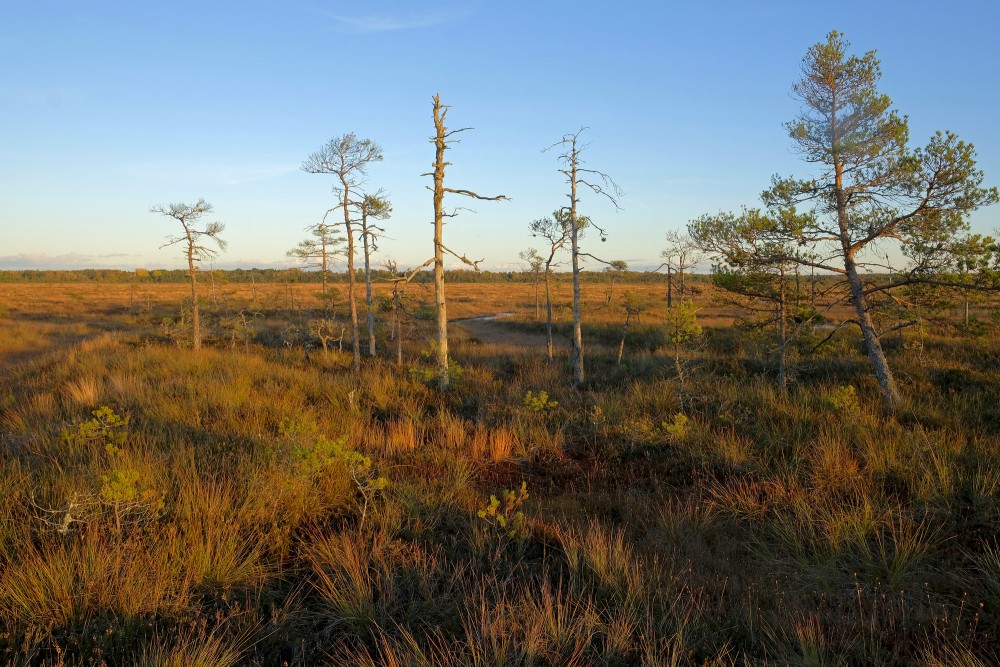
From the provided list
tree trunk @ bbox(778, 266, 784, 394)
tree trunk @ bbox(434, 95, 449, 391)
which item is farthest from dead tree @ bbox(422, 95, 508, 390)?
tree trunk @ bbox(778, 266, 784, 394)

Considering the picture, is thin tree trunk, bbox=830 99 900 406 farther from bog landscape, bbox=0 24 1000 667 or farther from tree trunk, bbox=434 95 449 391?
tree trunk, bbox=434 95 449 391

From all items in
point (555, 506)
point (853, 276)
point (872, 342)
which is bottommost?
point (555, 506)

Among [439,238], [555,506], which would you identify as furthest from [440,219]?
[555,506]

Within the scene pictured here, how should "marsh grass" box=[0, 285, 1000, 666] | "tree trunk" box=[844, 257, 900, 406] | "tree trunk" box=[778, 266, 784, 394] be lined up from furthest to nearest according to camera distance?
1. "tree trunk" box=[778, 266, 784, 394]
2. "tree trunk" box=[844, 257, 900, 406]
3. "marsh grass" box=[0, 285, 1000, 666]

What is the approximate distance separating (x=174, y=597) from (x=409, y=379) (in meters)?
9.51

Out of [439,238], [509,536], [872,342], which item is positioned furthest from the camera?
[439,238]

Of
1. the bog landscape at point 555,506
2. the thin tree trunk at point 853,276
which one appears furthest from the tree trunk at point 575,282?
the thin tree trunk at point 853,276

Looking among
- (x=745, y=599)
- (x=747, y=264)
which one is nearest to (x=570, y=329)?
(x=747, y=264)

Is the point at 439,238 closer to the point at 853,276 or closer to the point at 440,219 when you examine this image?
the point at 440,219

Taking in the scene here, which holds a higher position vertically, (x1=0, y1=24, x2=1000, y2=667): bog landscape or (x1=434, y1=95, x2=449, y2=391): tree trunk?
(x1=434, y1=95, x2=449, y2=391): tree trunk

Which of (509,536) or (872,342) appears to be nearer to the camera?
(509,536)

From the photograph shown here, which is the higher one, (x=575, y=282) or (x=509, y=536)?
(x=575, y=282)

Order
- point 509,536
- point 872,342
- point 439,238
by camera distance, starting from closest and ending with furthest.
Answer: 1. point 509,536
2. point 872,342
3. point 439,238

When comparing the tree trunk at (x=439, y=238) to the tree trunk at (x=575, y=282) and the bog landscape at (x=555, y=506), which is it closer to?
the bog landscape at (x=555, y=506)
